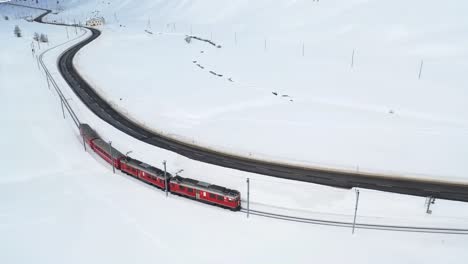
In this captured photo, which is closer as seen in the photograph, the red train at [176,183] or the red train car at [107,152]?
the red train at [176,183]

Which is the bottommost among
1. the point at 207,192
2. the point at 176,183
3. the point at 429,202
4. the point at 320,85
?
the point at 429,202

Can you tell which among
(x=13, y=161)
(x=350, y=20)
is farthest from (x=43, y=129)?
(x=350, y=20)

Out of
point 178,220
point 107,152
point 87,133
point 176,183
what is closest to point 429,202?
point 178,220

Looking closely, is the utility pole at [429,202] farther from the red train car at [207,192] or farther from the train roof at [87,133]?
the train roof at [87,133]

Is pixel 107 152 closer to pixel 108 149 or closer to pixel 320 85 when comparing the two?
pixel 108 149

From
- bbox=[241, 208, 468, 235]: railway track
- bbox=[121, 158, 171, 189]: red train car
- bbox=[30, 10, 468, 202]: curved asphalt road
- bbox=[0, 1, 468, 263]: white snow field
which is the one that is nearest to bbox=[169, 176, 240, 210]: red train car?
bbox=[0, 1, 468, 263]: white snow field

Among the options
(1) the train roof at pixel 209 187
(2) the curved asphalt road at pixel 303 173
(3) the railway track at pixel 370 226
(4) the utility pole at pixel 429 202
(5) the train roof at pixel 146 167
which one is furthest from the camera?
(5) the train roof at pixel 146 167

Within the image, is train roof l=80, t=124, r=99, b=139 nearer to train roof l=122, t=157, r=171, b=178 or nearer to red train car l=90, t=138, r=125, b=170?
red train car l=90, t=138, r=125, b=170

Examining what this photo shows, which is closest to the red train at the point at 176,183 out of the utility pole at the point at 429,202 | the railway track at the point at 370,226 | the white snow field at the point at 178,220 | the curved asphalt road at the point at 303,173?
the white snow field at the point at 178,220
